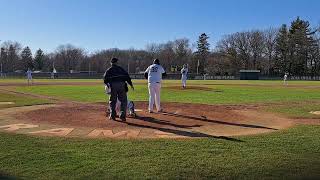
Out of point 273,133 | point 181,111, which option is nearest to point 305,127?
point 273,133

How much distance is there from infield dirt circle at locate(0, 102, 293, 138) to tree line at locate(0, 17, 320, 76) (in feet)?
327

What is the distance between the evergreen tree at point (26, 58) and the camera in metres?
153

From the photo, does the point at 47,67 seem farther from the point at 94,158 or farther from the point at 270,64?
the point at 94,158

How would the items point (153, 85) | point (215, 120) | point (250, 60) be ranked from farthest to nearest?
1. point (250, 60)
2. point (153, 85)
3. point (215, 120)

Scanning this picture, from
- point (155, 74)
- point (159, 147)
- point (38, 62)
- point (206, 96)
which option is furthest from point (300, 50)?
point (159, 147)

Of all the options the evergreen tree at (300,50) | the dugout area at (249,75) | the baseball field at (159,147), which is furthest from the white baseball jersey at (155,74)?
the evergreen tree at (300,50)

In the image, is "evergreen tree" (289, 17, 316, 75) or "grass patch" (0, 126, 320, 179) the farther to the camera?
"evergreen tree" (289, 17, 316, 75)

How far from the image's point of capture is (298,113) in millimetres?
15969

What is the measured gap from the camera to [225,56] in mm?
126938

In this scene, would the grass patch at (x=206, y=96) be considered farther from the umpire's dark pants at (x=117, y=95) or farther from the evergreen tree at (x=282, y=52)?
the evergreen tree at (x=282, y=52)

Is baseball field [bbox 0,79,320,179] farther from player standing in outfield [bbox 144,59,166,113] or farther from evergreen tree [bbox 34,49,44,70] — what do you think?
evergreen tree [bbox 34,49,44,70]

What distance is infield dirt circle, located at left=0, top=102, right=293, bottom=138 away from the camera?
11031 mm

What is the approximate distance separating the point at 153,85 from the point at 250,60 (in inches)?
4484

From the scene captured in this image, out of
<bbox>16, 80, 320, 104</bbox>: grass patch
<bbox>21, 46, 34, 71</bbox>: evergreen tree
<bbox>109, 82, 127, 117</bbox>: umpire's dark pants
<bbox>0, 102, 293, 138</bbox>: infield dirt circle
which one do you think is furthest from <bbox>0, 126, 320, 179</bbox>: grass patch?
Result: <bbox>21, 46, 34, 71</bbox>: evergreen tree
